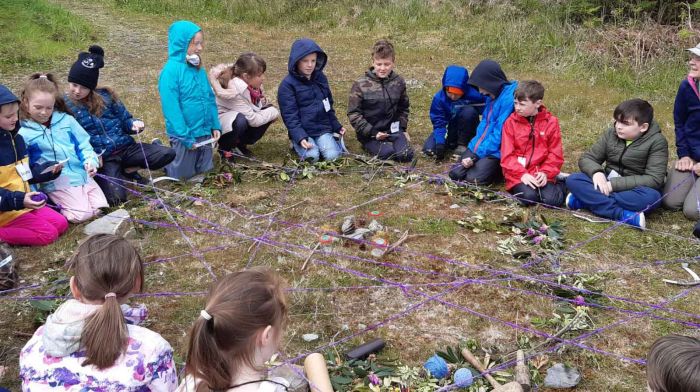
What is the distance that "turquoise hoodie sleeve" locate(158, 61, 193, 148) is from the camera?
5949mm

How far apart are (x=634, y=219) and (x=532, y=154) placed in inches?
45.6

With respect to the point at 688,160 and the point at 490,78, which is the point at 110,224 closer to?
the point at 490,78

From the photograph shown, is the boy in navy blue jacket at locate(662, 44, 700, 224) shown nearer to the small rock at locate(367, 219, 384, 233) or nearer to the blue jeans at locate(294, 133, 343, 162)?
the small rock at locate(367, 219, 384, 233)

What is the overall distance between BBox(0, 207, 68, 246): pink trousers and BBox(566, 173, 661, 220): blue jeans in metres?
4.94

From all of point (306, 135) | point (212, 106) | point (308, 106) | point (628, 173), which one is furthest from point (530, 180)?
point (212, 106)

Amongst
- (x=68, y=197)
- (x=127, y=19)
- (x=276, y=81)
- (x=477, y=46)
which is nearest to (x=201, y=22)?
(x=127, y=19)

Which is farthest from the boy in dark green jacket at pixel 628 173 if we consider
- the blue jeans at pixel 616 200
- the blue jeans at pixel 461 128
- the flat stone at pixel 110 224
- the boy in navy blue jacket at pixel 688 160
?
the flat stone at pixel 110 224

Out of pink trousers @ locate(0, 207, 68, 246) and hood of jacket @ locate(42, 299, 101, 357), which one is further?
pink trousers @ locate(0, 207, 68, 246)

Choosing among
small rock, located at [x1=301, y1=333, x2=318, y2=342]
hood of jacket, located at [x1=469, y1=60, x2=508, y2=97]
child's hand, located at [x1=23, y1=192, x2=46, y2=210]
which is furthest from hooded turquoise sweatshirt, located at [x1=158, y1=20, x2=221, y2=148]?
small rock, located at [x1=301, y1=333, x2=318, y2=342]

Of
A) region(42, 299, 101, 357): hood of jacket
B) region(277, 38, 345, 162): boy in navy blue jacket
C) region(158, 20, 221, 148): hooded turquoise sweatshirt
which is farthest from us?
region(277, 38, 345, 162): boy in navy blue jacket

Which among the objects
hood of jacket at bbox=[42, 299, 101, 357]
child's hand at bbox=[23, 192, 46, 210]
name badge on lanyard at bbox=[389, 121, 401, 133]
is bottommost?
name badge on lanyard at bbox=[389, 121, 401, 133]

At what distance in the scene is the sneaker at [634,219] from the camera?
521cm

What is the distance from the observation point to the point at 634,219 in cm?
526

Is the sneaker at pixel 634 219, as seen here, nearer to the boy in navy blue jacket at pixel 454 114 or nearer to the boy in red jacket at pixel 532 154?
the boy in red jacket at pixel 532 154
